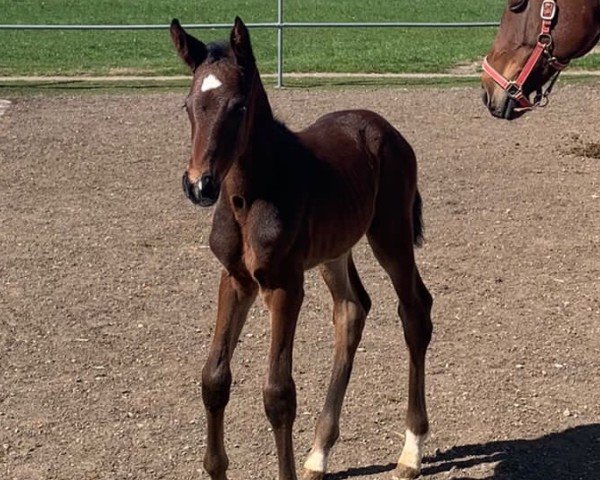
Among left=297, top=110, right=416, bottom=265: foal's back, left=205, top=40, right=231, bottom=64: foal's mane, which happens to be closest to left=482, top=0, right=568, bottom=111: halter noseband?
left=297, top=110, right=416, bottom=265: foal's back

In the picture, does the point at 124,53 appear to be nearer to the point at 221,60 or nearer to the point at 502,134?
the point at 502,134

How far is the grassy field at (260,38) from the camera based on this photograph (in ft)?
52.5

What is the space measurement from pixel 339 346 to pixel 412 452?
20.8 inches

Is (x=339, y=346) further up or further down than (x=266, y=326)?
further up

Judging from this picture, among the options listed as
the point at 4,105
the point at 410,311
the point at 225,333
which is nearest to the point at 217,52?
the point at 225,333

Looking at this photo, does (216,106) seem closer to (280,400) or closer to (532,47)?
(280,400)

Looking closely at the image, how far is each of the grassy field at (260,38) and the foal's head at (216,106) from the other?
1162 centimetres

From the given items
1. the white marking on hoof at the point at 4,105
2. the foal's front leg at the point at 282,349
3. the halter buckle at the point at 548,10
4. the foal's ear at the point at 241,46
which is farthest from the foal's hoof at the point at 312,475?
the white marking on hoof at the point at 4,105

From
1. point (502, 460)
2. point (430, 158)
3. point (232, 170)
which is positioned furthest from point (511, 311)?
point (430, 158)

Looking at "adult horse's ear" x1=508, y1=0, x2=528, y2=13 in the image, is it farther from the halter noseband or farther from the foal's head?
→ the foal's head

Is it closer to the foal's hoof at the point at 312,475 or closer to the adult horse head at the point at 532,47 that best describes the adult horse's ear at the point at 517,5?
the adult horse head at the point at 532,47

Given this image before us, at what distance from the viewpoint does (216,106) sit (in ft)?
12.0

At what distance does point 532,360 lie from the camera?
19.2 ft

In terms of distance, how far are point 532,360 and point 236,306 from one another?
7.30 feet
